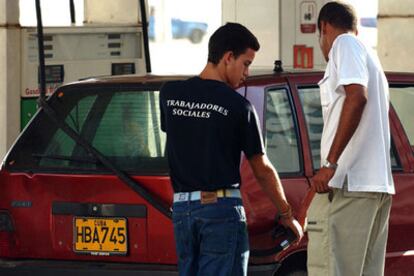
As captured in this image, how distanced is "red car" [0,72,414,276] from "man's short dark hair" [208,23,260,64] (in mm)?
978

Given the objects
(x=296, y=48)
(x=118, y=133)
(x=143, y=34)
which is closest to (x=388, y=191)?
(x=118, y=133)

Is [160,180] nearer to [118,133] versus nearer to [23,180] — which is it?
[118,133]

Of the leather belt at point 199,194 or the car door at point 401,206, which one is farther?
the car door at point 401,206

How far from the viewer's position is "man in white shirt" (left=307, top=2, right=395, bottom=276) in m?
5.46

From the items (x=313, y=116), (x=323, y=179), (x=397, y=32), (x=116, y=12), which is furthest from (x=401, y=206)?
(x=116, y=12)

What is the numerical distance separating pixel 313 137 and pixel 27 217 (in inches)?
63.9

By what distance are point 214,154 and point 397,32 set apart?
19.5 feet

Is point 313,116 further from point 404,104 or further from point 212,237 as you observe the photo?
point 212,237

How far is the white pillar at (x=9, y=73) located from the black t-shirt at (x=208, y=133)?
5.23 metres

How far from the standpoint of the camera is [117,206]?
6.25 meters

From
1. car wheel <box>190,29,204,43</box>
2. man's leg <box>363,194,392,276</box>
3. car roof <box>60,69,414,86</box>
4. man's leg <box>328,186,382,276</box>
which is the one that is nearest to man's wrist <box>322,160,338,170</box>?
man's leg <box>328,186,382,276</box>

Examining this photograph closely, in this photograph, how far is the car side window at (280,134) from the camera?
6293 millimetres

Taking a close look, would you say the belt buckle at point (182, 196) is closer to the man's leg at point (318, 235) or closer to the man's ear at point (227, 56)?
the man's ear at point (227, 56)

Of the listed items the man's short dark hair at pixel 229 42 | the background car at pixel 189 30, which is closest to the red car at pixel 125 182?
the man's short dark hair at pixel 229 42
